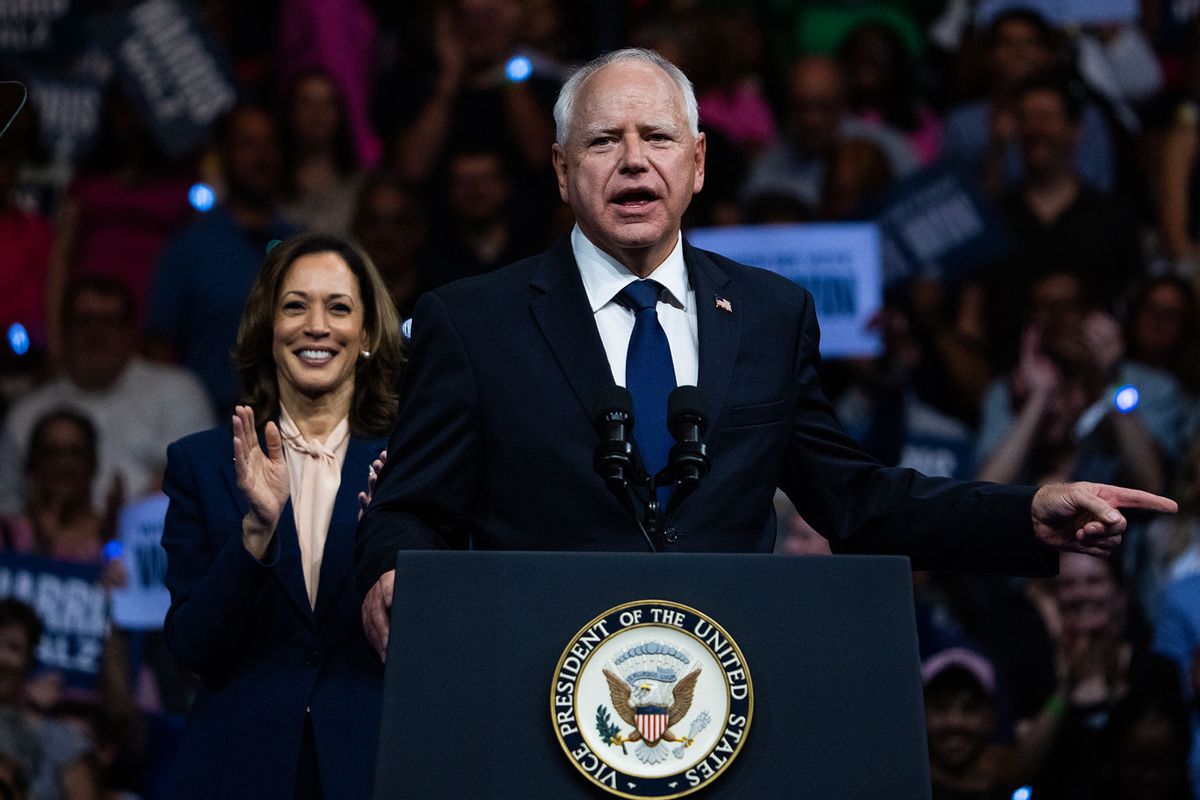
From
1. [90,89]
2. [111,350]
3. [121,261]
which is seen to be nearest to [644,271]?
[111,350]

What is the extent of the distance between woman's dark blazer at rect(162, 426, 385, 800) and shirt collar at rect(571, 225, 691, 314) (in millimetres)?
881

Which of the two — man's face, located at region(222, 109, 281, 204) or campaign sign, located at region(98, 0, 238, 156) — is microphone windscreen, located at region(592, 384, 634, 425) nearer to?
man's face, located at region(222, 109, 281, 204)

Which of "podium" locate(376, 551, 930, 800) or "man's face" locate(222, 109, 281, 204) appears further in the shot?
"man's face" locate(222, 109, 281, 204)

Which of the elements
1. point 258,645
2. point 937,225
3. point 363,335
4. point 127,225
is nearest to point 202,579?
point 258,645

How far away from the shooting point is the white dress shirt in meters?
2.79

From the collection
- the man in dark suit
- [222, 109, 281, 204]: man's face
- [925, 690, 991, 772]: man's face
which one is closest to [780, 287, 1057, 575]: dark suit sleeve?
the man in dark suit

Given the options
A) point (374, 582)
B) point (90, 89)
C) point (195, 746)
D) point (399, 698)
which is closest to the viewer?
point (399, 698)

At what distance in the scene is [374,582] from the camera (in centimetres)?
259

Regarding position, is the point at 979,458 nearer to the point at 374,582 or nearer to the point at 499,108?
the point at 499,108

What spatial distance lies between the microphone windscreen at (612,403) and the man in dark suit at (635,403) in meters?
0.06

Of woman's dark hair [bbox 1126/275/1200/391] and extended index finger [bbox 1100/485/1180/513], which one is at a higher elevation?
woman's dark hair [bbox 1126/275/1200/391]

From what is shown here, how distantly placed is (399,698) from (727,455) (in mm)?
629

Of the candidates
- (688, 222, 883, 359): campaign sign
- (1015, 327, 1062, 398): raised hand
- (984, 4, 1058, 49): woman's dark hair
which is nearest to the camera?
(688, 222, 883, 359): campaign sign

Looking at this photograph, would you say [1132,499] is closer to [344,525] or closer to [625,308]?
[625,308]
